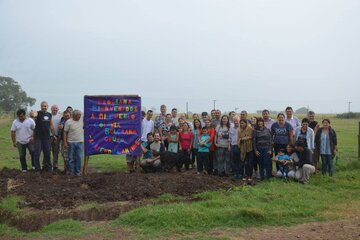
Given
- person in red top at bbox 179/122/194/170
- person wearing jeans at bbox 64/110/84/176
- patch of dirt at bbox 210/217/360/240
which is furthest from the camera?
person in red top at bbox 179/122/194/170

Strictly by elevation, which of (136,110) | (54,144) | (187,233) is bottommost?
(187,233)

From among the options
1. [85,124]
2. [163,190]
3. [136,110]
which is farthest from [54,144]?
[163,190]

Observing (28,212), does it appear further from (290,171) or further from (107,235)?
(290,171)

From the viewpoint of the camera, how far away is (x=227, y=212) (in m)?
6.96

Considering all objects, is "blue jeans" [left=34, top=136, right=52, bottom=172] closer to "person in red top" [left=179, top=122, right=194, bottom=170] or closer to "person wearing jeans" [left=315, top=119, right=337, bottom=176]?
"person in red top" [left=179, top=122, right=194, bottom=170]

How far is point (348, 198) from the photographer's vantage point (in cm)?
846

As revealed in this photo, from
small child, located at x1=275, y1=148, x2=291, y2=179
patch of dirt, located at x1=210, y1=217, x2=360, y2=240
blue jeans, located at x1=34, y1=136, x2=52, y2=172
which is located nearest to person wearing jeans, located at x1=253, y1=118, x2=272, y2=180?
small child, located at x1=275, y1=148, x2=291, y2=179

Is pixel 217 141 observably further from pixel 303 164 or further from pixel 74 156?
pixel 74 156

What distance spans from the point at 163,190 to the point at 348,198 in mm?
3876

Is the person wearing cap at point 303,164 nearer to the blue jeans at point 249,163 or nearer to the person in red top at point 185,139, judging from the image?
the blue jeans at point 249,163

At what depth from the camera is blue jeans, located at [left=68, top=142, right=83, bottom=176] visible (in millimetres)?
11148

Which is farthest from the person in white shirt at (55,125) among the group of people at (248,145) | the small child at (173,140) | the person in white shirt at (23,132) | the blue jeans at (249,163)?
the blue jeans at (249,163)

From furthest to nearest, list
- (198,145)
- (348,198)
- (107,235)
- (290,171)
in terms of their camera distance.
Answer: (198,145) < (290,171) < (348,198) < (107,235)

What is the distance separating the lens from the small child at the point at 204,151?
1102 cm
